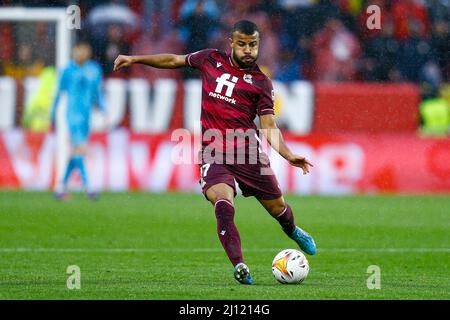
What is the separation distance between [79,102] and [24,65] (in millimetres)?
3256

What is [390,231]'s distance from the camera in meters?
13.5

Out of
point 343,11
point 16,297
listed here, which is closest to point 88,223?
point 16,297

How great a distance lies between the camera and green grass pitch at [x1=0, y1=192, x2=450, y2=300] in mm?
8305

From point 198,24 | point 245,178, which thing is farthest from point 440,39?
point 245,178

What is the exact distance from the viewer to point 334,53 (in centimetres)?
2156

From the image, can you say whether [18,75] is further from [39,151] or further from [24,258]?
[24,258]

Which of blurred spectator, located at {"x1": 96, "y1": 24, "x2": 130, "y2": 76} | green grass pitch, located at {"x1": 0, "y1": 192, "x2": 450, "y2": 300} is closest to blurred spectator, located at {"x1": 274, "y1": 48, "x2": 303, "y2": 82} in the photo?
blurred spectator, located at {"x1": 96, "y1": 24, "x2": 130, "y2": 76}

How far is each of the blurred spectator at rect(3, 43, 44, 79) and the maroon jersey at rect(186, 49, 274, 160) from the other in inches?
439

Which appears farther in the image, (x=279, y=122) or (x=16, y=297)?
(x=279, y=122)

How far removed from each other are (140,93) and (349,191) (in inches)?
152

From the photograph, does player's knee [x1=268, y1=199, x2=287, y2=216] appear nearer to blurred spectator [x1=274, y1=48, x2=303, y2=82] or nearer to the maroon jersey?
the maroon jersey

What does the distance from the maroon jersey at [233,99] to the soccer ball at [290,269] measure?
1018 millimetres

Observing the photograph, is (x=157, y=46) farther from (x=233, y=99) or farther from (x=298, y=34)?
(x=233, y=99)
